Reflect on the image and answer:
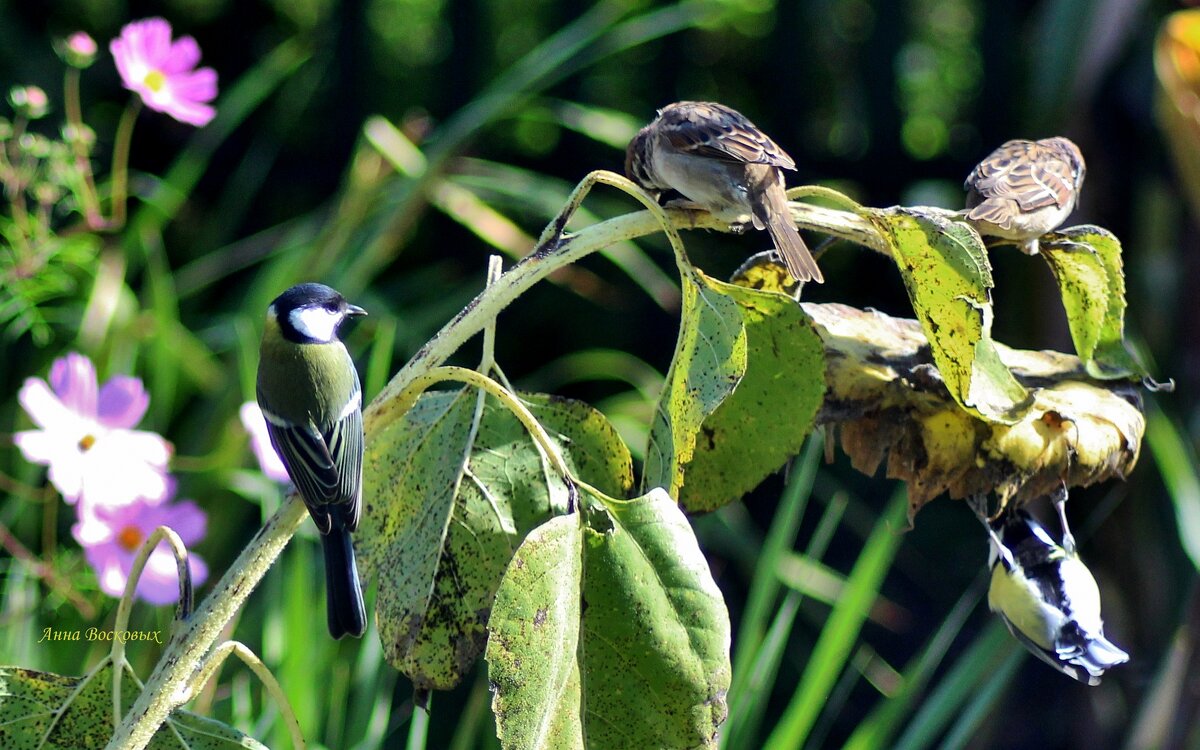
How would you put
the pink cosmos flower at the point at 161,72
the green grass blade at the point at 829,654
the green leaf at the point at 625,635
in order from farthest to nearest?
the green grass blade at the point at 829,654, the pink cosmos flower at the point at 161,72, the green leaf at the point at 625,635

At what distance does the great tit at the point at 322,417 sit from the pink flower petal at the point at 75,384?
1.31 feet

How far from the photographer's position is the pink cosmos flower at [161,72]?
1251mm

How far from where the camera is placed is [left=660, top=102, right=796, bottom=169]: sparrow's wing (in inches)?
36.9

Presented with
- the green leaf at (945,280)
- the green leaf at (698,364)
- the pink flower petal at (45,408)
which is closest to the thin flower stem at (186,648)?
the green leaf at (698,364)

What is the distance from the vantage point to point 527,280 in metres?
0.64

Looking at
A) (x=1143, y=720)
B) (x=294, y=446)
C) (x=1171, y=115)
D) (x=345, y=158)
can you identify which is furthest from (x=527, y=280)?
(x=345, y=158)

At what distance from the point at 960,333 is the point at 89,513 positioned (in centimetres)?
93

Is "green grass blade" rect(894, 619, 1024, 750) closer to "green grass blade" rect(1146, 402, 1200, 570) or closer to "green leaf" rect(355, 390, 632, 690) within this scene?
"green grass blade" rect(1146, 402, 1200, 570)

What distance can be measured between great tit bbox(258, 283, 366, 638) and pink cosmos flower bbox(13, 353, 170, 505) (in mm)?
376

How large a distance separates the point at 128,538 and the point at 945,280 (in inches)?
38.5

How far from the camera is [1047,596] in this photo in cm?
84

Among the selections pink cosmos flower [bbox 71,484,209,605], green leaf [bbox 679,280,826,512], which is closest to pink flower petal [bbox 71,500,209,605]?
pink cosmos flower [bbox 71,484,209,605]

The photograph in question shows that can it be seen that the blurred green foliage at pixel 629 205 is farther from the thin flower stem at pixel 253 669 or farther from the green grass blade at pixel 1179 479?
the thin flower stem at pixel 253 669

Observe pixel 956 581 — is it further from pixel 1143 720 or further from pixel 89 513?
pixel 89 513
